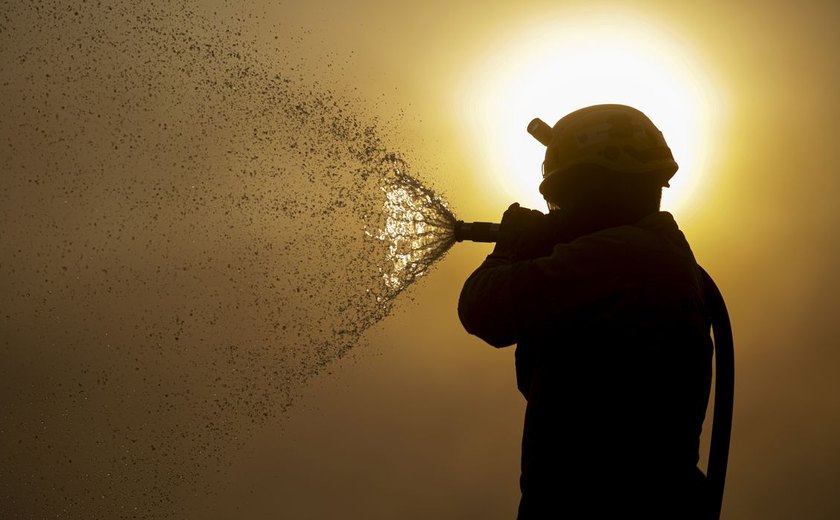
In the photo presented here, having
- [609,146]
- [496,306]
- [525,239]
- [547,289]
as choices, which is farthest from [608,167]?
[496,306]

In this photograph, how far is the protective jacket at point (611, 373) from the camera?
3.62 meters

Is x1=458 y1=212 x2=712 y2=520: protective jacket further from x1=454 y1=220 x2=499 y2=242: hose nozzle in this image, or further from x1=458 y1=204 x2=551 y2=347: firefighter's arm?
x1=454 y1=220 x2=499 y2=242: hose nozzle

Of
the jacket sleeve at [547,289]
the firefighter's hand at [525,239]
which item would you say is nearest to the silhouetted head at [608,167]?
the firefighter's hand at [525,239]

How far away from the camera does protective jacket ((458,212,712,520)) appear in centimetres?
362

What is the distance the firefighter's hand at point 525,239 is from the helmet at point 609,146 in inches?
7.7

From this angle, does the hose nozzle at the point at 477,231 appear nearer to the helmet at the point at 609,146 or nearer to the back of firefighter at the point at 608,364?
the helmet at the point at 609,146

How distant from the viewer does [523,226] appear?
440 centimetres

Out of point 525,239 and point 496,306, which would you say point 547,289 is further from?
point 525,239

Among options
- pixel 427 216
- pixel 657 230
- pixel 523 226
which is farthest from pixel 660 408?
pixel 427 216

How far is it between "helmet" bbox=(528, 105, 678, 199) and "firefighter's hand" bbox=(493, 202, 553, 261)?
196 mm

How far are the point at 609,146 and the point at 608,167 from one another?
0.12 metres

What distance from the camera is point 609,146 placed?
14.0 ft

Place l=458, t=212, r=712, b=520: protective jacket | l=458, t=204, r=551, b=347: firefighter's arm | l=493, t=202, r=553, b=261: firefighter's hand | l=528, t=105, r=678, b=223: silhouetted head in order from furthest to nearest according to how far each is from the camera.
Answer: l=493, t=202, r=553, b=261: firefighter's hand → l=528, t=105, r=678, b=223: silhouetted head → l=458, t=204, r=551, b=347: firefighter's arm → l=458, t=212, r=712, b=520: protective jacket

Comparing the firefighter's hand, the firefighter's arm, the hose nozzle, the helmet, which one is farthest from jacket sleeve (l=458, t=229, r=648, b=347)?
the hose nozzle
